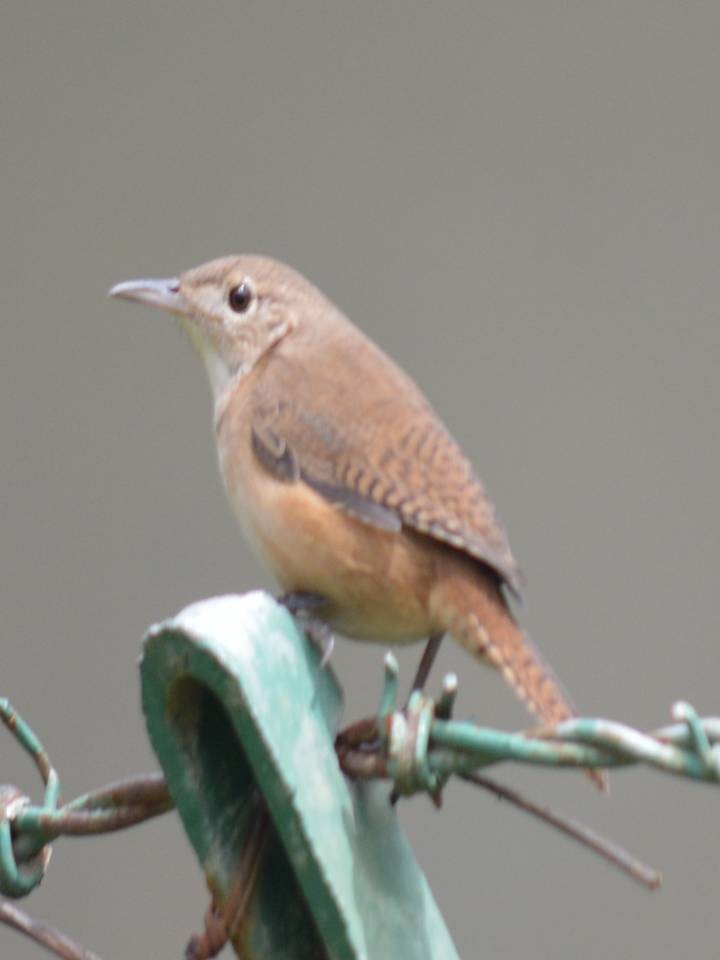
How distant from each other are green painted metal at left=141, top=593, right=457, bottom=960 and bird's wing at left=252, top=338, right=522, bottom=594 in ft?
1.67

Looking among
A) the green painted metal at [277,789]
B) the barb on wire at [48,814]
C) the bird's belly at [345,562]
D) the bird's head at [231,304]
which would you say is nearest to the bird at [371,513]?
the bird's belly at [345,562]

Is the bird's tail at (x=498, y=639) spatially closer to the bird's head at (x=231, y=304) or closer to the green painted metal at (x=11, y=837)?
the green painted metal at (x=11, y=837)

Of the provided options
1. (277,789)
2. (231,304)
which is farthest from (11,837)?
(231,304)

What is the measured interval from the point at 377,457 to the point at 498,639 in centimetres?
34

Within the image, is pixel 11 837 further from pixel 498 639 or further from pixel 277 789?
pixel 498 639

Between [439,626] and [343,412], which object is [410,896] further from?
[343,412]

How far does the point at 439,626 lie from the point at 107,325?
8.89 ft

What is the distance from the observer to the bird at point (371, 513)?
2.41 metres

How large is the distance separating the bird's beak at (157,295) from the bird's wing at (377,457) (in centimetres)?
32

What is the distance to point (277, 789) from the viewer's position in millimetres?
1723

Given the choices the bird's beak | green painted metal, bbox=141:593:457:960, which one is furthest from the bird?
green painted metal, bbox=141:593:457:960

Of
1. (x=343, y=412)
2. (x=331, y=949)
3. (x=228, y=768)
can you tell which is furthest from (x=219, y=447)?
(x=331, y=949)

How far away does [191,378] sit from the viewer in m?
5.00

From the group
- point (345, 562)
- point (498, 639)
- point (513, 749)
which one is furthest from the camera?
point (345, 562)
